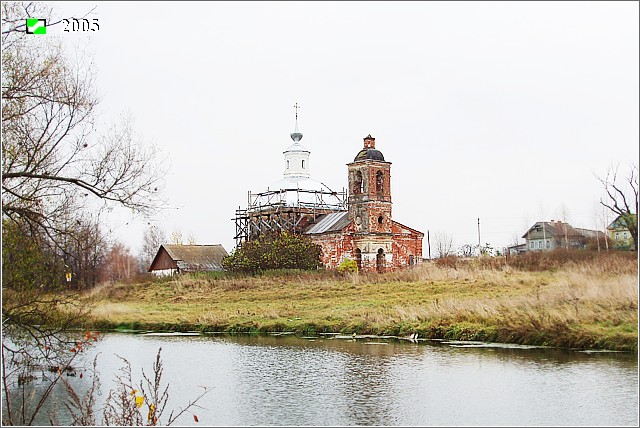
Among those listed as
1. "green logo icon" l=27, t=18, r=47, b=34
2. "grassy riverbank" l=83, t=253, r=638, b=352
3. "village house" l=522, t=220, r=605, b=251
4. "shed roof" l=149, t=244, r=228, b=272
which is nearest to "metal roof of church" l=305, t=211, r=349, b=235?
"shed roof" l=149, t=244, r=228, b=272

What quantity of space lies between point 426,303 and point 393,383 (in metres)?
8.80

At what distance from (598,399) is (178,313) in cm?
1707

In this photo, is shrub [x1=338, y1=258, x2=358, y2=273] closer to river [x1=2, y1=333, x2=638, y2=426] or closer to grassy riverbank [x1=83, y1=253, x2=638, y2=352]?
grassy riverbank [x1=83, y1=253, x2=638, y2=352]

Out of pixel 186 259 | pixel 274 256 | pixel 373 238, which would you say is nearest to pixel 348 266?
pixel 373 238

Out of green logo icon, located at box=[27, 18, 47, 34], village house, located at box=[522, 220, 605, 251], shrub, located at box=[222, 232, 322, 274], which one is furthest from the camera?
shrub, located at box=[222, 232, 322, 274]

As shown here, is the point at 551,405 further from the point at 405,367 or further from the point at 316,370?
the point at 316,370

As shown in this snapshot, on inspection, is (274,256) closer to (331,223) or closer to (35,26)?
(331,223)

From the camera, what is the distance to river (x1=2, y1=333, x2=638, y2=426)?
34.3ft

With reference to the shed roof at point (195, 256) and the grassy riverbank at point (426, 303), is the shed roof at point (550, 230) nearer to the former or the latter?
the grassy riverbank at point (426, 303)

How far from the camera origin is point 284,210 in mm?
44219

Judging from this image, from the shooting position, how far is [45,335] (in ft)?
37.1

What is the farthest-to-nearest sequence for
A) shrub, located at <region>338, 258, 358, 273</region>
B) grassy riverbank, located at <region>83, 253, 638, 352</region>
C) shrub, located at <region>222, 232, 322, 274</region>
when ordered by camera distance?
shrub, located at <region>222, 232, 322, 274</region> → shrub, located at <region>338, 258, 358, 273</region> → grassy riverbank, located at <region>83, 253, 638, 352</region>

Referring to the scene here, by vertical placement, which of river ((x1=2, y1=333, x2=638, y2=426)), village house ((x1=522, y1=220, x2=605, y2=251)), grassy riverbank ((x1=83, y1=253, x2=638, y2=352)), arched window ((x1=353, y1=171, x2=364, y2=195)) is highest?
arched window ((x1=353, y1=171, x2=364, y2=195))

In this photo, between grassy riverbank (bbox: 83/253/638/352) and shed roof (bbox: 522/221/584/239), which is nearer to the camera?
grassy riverbank (bbox: 83/253/638/352)
